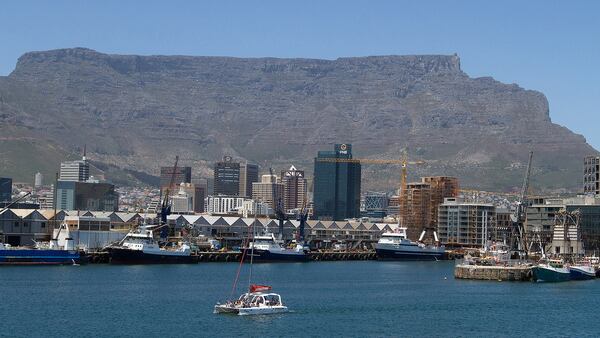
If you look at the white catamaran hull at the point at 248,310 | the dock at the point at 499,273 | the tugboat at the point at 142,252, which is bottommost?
the white catamaran hull at the point at 248,310

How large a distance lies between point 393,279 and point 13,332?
72404 millimetres

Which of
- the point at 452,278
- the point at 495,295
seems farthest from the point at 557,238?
the point at 495,295

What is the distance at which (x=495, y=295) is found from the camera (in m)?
117

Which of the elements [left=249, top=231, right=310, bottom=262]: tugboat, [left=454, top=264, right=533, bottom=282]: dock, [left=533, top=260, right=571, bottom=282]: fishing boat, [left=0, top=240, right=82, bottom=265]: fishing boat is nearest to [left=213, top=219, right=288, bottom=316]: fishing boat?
[left=533, top=260, right=571, bottom=282]: fishing boat

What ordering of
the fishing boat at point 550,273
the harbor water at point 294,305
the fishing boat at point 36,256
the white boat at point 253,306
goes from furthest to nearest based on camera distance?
the fishing boat at point 36,256 < the fishing boat at point 550,273 < the white boat at point 253,306 < the harbor water at point 294,305

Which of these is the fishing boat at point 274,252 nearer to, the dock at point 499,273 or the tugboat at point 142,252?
the tugboat at point 142,252

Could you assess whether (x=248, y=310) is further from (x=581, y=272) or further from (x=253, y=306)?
(x=581, y=272)

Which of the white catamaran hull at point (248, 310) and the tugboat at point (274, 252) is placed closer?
the white catamaran hull at point (248, 310)

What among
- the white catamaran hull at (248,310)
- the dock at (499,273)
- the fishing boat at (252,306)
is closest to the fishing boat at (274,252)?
the dock at (499,273)

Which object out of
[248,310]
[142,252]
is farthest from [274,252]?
[248,310]

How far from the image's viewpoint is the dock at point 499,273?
452ft

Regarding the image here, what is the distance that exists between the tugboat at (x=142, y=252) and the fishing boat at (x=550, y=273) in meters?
53.9

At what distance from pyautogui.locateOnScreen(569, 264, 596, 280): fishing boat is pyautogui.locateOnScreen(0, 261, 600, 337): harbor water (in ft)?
4.41

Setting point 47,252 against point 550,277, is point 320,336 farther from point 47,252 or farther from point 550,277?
point 47,252
